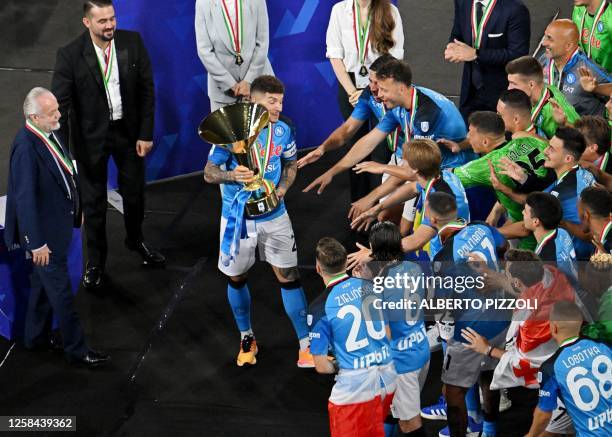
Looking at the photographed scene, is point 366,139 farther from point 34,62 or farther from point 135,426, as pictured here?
point 34,62

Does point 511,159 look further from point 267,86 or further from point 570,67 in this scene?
point 570,67

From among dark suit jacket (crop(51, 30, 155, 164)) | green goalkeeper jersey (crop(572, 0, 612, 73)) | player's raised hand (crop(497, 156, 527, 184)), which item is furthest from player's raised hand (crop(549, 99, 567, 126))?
dark suit jacket (crop(51, 30, 155, 164))

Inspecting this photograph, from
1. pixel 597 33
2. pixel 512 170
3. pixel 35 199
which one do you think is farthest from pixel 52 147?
pixel 597 33

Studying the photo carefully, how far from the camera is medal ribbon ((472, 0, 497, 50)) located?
26.7 ft

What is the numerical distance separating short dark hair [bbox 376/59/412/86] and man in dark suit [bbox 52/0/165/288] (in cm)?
193

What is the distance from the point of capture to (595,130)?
6938 millimetres

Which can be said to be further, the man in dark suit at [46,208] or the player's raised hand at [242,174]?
the man in dark suit at [46,208]

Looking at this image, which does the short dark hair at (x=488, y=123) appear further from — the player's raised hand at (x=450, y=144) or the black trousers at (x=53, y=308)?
the black trousers at (x=53, y=308)

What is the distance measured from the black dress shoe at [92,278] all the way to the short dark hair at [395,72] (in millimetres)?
2775

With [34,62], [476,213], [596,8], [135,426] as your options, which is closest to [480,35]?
[596,8]

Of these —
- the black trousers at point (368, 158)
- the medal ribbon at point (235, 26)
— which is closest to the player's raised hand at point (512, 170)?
the black trousers at point (368, 158)

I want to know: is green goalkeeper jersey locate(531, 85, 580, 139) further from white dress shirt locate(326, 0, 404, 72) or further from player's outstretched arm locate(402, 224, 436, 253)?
player's outstretched arm locate(402, 224, 436, 253)

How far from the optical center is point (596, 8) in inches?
339

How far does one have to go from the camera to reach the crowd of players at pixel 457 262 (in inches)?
209
